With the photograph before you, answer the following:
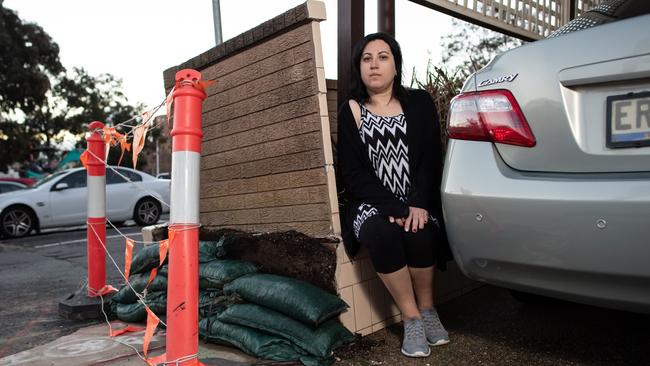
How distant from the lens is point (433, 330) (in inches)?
91.7

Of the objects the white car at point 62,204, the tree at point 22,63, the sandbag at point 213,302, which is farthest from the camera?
the tree at point 22,63

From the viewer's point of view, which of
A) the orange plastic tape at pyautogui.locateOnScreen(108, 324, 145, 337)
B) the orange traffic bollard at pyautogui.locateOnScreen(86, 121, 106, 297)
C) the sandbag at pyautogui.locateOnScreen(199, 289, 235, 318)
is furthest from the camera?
the orange traffic bollard at pyautogui.locateOnScreen(86, 121, 106, 297)

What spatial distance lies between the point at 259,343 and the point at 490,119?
1.36 m

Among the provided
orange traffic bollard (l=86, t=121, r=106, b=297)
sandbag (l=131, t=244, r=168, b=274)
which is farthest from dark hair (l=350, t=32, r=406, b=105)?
orange traffic bollard (l=86, t=121, r=106, b=297)

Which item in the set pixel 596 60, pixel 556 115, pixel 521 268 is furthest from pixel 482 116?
pixel 521 268

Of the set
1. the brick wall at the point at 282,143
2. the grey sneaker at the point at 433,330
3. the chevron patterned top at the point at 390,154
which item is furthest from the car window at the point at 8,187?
the grey sneaker at the point at 433,330

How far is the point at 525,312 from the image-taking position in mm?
2787

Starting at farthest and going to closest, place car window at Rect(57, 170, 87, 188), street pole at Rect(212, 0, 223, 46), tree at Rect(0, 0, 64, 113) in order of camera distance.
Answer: tree at Rect(0, 0, 64, 113) < car window at Rect(57, 170, 87, 188) < street pole at Rect(212, 0, 223, 46)

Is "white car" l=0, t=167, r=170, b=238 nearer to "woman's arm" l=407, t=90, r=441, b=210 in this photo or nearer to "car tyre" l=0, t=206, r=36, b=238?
"car tyre" l=0, t=206, r=36, b=238

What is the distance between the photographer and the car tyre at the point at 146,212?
34.9 ft

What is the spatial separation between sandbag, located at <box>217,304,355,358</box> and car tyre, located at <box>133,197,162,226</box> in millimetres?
8883

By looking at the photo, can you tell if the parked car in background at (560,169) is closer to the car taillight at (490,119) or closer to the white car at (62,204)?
the car taillight at (490,119)

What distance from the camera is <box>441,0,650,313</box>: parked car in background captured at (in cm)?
144

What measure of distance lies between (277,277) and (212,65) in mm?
1545
